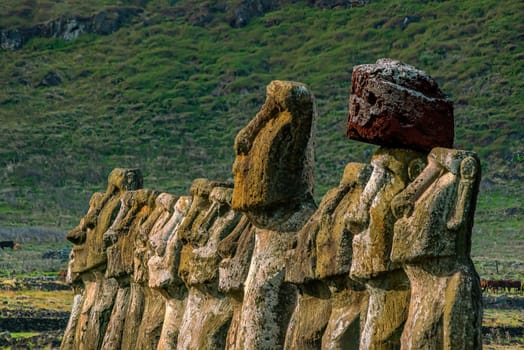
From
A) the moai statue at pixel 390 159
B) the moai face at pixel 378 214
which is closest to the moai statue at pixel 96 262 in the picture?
the moai face at pixel 378 214

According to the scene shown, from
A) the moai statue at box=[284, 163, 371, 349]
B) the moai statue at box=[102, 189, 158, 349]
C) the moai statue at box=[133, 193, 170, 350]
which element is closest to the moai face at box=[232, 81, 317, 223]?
the moai statue at box=[284, 163, 371, 349]

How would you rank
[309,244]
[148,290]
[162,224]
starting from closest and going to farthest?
[309,244] < [162,224] < [148,290]

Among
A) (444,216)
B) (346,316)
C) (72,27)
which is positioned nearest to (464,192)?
(444,216)

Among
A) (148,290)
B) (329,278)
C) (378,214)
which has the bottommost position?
(148,290)

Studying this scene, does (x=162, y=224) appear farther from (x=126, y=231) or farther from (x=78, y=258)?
(x=78, y=258)

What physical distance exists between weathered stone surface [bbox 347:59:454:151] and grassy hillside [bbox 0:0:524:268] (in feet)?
140

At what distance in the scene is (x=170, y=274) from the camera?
15648 mm

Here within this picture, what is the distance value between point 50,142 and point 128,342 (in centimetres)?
7344

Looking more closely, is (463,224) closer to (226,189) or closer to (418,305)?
(418,305)

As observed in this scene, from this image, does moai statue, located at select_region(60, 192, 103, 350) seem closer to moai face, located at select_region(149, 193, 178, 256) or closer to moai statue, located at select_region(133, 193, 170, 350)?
moai statue, located at select_region(133, 193, 170, 350)

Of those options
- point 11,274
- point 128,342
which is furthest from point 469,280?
point 11,274

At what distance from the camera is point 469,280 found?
1030 centimetres

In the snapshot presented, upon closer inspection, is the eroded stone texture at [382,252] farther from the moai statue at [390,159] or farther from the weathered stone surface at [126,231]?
the weathered stone surface at [126,231]

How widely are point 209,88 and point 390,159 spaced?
306 feet
